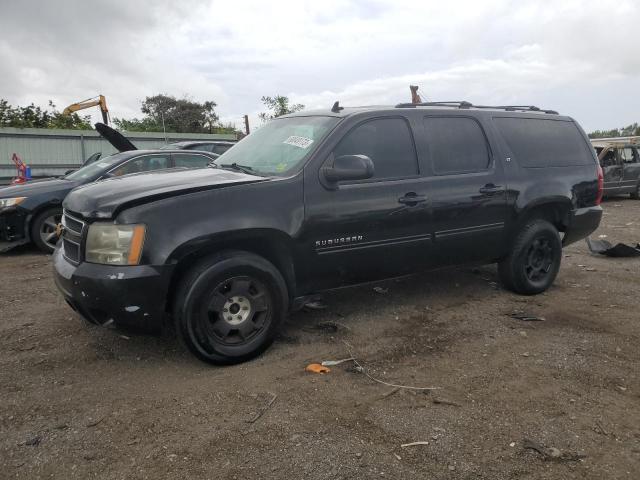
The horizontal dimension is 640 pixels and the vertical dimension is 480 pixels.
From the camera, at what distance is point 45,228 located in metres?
7.32

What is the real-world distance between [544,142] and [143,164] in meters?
5.67

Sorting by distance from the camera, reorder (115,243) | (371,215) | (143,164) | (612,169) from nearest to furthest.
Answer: (115,243) < (371,215) < (143,164) < (612,169)

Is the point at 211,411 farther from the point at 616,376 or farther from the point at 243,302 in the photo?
the point at 616,376

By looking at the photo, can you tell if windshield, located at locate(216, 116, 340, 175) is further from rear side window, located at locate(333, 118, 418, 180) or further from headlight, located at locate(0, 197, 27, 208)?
headlight, located at locate(0, 197, 27, 208)

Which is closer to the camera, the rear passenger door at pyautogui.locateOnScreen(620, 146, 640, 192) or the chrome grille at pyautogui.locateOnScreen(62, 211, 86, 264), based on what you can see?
the chrome grille at pyautogui.locateOnScreen(62, 211, 86, 264)

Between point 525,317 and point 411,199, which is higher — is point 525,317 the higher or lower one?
the lower one

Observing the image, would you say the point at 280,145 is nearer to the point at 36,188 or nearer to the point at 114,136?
the point at 36,188

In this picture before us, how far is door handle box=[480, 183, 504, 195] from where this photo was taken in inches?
183

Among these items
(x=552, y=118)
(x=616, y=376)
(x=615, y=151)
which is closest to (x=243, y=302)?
(x=616, y=376)

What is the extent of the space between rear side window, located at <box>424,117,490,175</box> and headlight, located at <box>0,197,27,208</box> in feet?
18.6

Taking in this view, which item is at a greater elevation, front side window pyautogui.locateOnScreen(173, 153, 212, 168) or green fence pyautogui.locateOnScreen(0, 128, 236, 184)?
green fence pyautogui.locateOnScreen(0, 128, 236, 184)

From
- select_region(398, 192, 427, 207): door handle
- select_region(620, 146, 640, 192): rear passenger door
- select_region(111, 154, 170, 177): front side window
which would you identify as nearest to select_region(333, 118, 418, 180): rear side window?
select_region(398, 192, 427, 207): door handle

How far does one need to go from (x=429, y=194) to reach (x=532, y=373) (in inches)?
63.8

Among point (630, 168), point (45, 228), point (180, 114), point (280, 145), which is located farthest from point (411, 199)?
point (180, 114)
